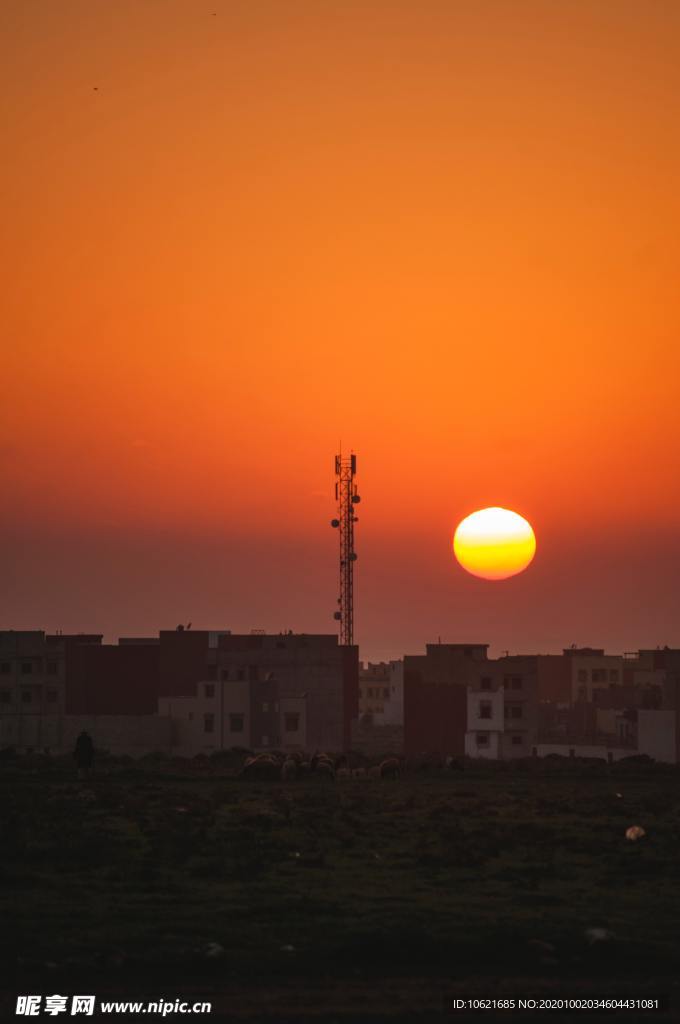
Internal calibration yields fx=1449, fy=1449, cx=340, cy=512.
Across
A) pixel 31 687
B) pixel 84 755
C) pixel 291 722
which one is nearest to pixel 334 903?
pixel 84 755

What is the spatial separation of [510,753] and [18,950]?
120709 millimetres

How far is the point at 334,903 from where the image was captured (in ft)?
82.4

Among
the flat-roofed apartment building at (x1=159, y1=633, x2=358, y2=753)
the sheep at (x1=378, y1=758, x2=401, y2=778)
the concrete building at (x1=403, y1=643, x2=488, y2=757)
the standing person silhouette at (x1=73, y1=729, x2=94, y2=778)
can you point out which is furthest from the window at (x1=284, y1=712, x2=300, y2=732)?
the standing person silhouette at (x1=73, y1=729, x2=94, y2=778)

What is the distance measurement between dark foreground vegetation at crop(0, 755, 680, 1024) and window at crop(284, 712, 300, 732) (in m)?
87.8

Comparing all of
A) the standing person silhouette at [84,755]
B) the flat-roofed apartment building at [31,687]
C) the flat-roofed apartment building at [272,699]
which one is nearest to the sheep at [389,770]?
the standing person silhouette at [84,755]

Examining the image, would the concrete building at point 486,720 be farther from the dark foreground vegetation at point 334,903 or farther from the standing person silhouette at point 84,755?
the dark foreground vegetation at point 334,903

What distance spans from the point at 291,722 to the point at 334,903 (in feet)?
365

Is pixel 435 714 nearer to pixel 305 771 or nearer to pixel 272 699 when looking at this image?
pixel 272 699

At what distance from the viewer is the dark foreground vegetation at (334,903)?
19109 mm

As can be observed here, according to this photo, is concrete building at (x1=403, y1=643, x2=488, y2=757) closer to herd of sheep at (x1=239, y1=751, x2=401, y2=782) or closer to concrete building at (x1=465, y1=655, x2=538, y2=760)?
concrete building at (x1=465, y1=655, x2=538, y2=760)

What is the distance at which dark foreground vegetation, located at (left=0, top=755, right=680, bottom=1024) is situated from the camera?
19109 mm

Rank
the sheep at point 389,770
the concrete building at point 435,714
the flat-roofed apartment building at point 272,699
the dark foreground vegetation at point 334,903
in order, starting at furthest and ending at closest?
the concrete building at point 435,714 → the flat-roofed apartment building at point 272,699 → the sheep at point 389,770 → the dark foreground vegetation at point 334,903

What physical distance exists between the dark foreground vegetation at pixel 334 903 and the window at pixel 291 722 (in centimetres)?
8781

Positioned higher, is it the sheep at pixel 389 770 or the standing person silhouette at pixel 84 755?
the standing person silhouette at pixel 84 755
